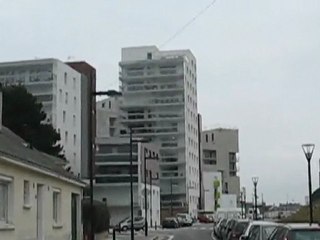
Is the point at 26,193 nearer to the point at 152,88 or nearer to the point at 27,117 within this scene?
the point at 27,117

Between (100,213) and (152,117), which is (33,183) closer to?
(100,213)

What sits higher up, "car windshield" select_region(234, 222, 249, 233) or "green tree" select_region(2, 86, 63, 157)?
"green tree" select_region(2, 86, 63, 157)

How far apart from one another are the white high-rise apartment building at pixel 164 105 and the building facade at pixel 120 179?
28.4 m

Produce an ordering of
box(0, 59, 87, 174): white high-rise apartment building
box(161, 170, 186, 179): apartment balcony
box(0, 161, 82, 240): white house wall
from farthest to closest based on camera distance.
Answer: box(161, 170, 186, 179): apartment balcony, box(0, 59, 87, 174): white high-rise apartment building, box(0, 161, 82, 240): white house wall

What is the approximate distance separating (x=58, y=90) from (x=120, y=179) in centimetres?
2094

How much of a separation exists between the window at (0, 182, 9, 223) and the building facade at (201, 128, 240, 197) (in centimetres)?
16685

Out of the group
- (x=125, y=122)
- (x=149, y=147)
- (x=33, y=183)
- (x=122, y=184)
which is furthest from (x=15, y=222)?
(x=125, y=122)

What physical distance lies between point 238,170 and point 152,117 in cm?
4897

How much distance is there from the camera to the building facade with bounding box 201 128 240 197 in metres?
190

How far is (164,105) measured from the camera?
154 metres

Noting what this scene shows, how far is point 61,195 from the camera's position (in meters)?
28.5

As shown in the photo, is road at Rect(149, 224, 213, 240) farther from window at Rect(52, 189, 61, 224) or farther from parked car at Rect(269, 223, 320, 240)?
parked car at Rect(269, 223, 320, 240)

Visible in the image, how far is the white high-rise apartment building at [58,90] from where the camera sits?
98000 mm

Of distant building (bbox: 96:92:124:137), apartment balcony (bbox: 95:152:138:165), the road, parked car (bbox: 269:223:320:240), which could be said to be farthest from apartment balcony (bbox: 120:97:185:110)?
parked car (bbox: 269:223:320:240)
